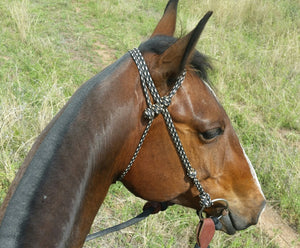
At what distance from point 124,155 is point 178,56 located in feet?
1.49

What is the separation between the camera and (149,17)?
775 cm

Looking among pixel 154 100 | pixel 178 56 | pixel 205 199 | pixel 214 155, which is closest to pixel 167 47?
pixel 178 56

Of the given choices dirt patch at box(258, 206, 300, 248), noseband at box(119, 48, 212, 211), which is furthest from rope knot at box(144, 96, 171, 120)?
dirt patch at box(258, 206, 300, 248)

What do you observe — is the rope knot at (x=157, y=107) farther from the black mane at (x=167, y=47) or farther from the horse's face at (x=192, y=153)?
the black mane at (x=167, y=47)

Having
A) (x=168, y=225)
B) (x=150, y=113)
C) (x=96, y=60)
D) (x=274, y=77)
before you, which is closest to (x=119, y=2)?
(x=96, y=60)

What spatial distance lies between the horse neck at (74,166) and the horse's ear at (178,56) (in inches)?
5.7

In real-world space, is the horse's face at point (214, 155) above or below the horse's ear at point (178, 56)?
below

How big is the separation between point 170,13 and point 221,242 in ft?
6.43

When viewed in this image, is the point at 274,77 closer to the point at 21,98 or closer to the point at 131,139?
the point at 21,98

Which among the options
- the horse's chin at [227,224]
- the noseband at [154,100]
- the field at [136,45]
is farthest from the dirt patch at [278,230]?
the noseband at [154,100]

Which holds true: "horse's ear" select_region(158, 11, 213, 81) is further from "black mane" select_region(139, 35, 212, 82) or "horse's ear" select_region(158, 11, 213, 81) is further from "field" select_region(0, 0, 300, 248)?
"field" select_region(0, 0, 300, 248)

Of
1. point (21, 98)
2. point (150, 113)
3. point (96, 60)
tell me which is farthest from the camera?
point (96, 60)

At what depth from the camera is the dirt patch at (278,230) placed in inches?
124

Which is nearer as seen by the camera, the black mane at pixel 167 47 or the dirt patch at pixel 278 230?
the black mane at pixel 167 47
